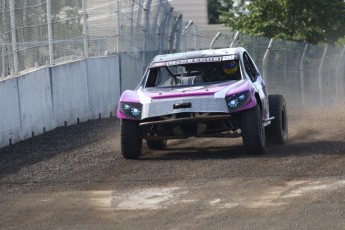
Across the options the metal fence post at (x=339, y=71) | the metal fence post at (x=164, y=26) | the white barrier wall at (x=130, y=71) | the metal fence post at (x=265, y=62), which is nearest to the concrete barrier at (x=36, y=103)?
the white barrier wall at (x=130, y=71)

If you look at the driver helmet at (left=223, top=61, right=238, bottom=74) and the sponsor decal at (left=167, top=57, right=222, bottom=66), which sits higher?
the sponsor decal at (left=167, top=57, right=222, bottom=66)

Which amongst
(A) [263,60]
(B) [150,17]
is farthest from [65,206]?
(A) [263,60]

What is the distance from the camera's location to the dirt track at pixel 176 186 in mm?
9070

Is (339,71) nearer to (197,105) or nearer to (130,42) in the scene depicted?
(130,42)

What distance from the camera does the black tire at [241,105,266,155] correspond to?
13203mm

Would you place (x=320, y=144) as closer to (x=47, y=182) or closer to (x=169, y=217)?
(x=47, y=182)

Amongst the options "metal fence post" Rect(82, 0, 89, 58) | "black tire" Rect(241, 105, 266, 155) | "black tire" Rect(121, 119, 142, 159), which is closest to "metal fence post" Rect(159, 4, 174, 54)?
"metal fence post" Rect(82, 0, 89, 58)

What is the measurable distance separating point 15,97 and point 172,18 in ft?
31.0

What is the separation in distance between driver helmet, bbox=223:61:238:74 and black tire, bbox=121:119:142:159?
1653 mm

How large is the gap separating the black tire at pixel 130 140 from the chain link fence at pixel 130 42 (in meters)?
3.36

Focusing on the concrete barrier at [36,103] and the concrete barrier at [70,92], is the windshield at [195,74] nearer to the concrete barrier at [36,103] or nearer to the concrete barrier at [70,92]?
the concrete barrier at [36,103]

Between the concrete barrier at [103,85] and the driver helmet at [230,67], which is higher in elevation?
the driver helmet at [230,67]

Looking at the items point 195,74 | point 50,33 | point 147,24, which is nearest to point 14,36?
point 50,33

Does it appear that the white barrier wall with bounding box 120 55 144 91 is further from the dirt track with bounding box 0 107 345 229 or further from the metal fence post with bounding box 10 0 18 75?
the dirt track with bounding box 0 107 345 229
